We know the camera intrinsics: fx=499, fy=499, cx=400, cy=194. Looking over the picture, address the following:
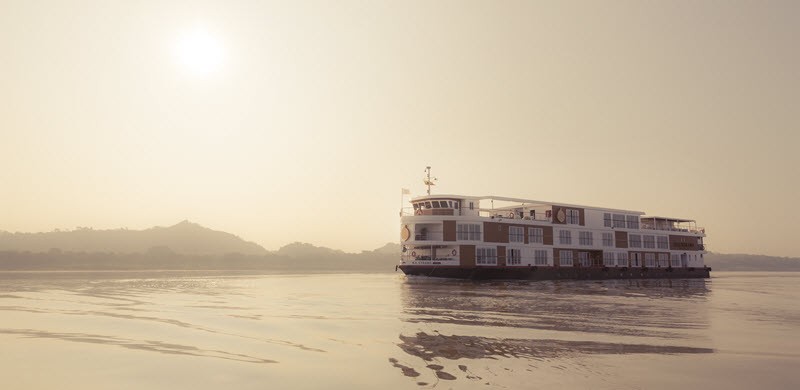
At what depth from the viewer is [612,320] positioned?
1772cm

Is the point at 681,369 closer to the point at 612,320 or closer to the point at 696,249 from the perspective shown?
the point at 612,320

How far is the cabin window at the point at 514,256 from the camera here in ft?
181

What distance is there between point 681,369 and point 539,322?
7476 millimetres

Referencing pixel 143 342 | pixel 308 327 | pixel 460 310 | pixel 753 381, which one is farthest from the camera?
pixel 460 310

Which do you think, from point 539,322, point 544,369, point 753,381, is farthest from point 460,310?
point 753,381

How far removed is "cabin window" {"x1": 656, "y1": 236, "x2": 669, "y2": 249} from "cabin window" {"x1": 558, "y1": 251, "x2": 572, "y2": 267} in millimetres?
19213

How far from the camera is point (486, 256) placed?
52.9m

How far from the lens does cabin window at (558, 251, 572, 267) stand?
60.3 m

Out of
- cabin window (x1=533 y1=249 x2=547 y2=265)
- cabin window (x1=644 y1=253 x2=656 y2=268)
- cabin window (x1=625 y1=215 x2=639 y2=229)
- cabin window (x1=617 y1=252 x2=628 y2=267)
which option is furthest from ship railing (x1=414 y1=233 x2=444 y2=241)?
cabin window (x1=644 y1=253 x2=656 y2=268)

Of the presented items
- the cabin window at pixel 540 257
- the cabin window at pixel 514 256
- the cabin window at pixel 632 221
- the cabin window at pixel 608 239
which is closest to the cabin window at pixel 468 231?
the cabin window at pixel 514 256

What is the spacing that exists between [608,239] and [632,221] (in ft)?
21.0

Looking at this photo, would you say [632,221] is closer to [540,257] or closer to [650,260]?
[650,260]

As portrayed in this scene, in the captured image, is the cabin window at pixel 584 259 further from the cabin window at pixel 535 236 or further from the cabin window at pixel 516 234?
the cabin window at pixel 516 234

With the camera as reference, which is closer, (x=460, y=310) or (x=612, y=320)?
(x=612, y=320)
